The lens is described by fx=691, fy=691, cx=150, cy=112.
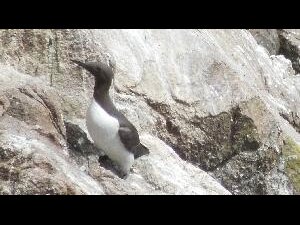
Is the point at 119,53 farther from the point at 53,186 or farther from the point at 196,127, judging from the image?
the point at 53,186

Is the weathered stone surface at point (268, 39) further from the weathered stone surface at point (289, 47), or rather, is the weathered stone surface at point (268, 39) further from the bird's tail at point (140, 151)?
the bird's tail at point (140, 151)

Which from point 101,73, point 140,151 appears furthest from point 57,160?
point 140,151

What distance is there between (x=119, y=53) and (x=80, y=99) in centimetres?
144

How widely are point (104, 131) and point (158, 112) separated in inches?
110

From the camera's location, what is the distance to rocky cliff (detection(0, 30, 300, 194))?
819cm

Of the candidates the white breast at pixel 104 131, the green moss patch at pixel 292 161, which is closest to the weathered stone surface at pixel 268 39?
the green moss patch at pixel 292 161

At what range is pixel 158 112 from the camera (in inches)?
424

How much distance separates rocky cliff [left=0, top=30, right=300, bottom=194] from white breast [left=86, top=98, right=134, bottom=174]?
0.87 ft

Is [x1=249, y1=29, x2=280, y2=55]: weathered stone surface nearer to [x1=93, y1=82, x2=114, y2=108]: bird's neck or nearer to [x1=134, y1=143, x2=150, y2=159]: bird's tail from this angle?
[x1=134, y1=143, x2=150, y2=159]: bird's tail

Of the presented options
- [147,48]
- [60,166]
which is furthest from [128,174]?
[147,48]

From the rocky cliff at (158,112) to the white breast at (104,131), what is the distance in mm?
264

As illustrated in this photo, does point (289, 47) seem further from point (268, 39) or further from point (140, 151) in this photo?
point (140, 151)

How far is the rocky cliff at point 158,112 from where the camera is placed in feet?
26.9
